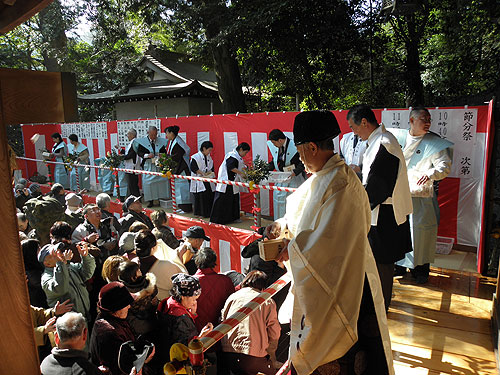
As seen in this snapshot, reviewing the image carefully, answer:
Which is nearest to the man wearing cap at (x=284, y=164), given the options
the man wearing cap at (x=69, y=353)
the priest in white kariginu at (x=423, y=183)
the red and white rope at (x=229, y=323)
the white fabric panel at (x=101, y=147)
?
the priest in white kariginu at (x=423, y=183)

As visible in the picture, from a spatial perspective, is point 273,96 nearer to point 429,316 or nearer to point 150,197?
point 150,197

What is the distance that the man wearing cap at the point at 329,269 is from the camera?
1767mm

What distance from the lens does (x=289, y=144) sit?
7137 mm

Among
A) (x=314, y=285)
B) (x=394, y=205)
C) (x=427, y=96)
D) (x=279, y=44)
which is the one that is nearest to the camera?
(x=314, y=285)

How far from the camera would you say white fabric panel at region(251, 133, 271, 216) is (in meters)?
7.91

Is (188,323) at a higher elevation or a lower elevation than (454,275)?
higher

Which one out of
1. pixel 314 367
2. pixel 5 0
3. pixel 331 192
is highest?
pixel 5 0

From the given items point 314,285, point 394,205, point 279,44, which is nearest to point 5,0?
point 314,285

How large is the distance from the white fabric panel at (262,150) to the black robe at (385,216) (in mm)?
4606

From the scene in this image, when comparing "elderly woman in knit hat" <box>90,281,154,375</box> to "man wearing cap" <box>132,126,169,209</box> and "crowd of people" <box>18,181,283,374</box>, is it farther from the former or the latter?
"man wearing cap" <box>132,126,169,209</box>

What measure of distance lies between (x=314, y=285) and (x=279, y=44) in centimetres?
994

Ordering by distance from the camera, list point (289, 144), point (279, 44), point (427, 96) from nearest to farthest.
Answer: point (289, 144), point (279, 44), point (427, 96)

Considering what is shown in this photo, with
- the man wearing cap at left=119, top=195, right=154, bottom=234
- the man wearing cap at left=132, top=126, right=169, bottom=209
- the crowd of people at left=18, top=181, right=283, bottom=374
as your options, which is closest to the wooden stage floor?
the crowd of people at left=18, top=181, right=283, bottom=374

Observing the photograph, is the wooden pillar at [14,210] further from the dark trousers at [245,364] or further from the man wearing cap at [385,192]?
the man wearing cap at [385,192]
